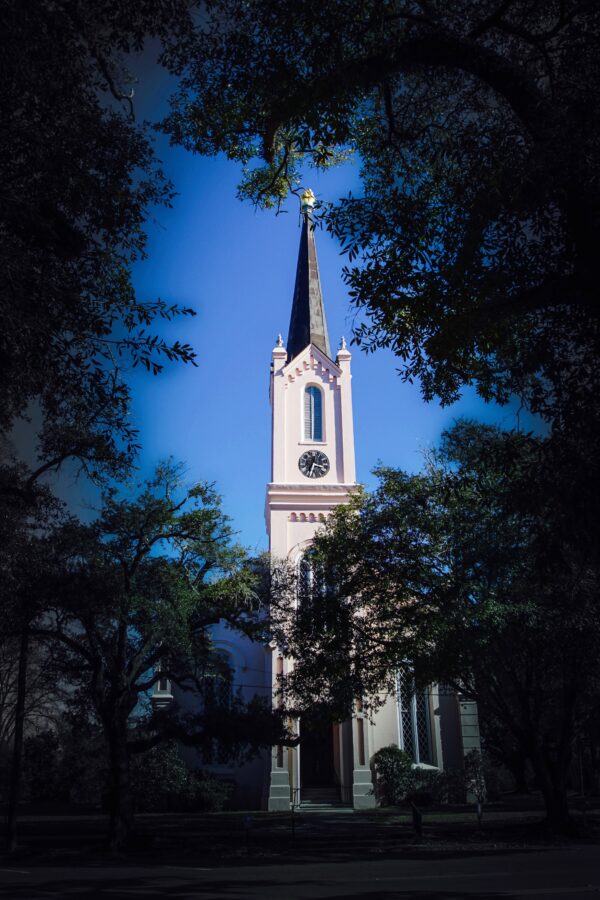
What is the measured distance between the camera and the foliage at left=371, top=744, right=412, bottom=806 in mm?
31359

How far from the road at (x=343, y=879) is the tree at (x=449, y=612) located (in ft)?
13.9

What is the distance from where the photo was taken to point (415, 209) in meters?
7.76

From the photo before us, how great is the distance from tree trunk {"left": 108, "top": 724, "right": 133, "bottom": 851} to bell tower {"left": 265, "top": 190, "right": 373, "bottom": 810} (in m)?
13.9

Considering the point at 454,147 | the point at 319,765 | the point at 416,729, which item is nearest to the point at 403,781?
the point at 416,729

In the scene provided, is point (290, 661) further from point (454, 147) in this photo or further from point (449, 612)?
point (454, 147)

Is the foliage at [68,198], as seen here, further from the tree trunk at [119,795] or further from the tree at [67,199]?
the tree trunk at [119,795]

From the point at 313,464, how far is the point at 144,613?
68.7ft

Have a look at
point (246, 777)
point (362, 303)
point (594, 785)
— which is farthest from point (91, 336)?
point (594, 785)

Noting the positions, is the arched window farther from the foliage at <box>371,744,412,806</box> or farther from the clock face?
the foliage at <box>371,744,412,806</box>

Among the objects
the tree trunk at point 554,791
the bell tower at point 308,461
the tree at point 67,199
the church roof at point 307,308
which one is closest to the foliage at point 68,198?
the tree at point 67,199

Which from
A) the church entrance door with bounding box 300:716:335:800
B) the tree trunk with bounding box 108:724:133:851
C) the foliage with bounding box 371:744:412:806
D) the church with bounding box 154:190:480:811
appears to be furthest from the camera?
the church entrance door with bounding box 300:716:335:800

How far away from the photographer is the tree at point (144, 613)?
711 inches

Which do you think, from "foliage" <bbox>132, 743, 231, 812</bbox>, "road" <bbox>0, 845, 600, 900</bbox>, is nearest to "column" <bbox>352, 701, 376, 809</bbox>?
"foliage" <bbox>132, 743, 231, 812</bbox>

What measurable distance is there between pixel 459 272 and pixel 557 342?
A: 149 cm
